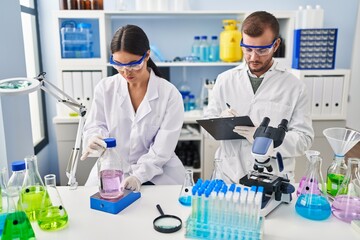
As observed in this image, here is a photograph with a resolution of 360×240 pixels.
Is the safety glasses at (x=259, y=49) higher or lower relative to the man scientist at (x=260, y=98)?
higher

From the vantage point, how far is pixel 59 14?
270 centimetres

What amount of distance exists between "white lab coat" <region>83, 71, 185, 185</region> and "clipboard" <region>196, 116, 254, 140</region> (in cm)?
21

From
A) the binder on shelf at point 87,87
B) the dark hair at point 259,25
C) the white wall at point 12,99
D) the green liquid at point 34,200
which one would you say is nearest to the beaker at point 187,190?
the green liquid at point 34,200

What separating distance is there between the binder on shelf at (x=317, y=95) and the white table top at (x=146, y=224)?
1.82 metres

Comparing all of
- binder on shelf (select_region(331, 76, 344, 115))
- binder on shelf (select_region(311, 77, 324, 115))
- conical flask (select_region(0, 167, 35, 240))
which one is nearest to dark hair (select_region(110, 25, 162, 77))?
conical flask (select_region(0, 167, 35, 240))

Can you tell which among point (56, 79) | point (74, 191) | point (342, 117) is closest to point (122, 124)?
point (74, 191)

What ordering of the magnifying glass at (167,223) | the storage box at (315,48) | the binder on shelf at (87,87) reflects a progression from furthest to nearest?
the binder on shelf at (87,87), the storage box at (315,48), the magnifying glass at (167,223)

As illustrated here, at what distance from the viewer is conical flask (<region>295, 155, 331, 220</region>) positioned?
111 cm

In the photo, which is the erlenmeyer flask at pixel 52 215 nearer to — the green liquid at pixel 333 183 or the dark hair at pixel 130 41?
the dark hair at pixel 130 41

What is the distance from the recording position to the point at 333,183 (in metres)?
1.25

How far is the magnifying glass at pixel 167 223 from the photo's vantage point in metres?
1.05

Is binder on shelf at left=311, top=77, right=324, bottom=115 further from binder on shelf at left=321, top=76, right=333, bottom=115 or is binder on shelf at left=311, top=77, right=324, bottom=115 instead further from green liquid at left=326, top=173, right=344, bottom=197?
green liquid at left=326, top=173, right=344, bottom=197

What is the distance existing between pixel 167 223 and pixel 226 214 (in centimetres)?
22

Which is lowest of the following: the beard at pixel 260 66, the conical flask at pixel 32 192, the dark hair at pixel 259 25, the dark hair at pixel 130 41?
the conical flask at pixel 32 192
